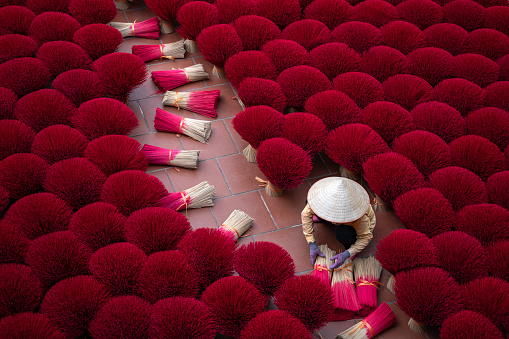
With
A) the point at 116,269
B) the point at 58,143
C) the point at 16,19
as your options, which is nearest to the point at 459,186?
the point at 116,269

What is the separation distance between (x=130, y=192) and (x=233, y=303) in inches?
25.7

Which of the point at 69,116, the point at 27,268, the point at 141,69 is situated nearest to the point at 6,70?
the point at 69,116

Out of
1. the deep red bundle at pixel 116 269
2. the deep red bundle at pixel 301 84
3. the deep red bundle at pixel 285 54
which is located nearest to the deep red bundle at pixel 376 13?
the deep red bundle at pixel 285 54

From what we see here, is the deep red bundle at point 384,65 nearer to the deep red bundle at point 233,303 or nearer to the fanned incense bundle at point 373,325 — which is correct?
the fanned incense bundle at point 373,325

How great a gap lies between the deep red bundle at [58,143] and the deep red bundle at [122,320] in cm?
76

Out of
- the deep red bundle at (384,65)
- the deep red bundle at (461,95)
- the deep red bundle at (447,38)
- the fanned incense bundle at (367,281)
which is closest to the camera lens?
the fanned incense bundle at (367,281)

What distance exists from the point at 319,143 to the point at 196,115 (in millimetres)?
752

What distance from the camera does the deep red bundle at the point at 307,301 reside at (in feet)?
6.54

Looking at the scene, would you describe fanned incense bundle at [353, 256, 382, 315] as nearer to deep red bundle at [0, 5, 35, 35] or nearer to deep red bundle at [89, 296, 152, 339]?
deep red bundle at [89, 296, 152, 339]

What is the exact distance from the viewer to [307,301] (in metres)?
2.00

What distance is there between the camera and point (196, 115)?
2.99 meters

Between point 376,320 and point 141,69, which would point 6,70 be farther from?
point 376,320

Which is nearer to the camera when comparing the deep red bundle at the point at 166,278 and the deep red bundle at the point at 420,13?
A: the deep red bundle at the point at 166,278

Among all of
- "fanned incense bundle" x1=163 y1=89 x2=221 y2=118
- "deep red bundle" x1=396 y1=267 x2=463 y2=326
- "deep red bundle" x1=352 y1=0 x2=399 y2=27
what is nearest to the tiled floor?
"fanned incense bundle" x1=163 y1=89 x2=221 y2=118
